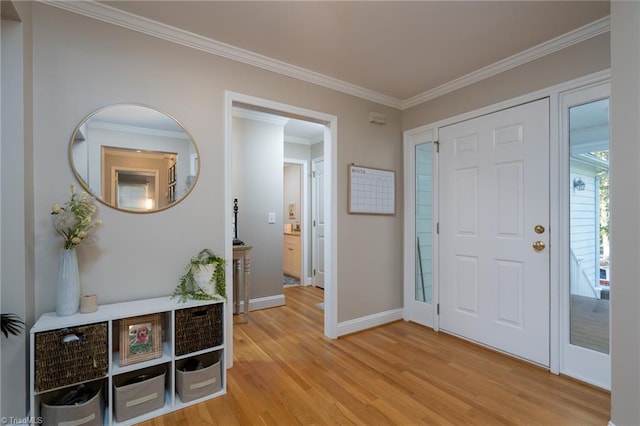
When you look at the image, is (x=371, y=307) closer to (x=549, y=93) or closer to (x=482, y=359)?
(x=482, y=359)

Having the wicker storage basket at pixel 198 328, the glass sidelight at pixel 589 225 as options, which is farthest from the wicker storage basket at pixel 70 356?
the glass sidelight at pixel 589 225

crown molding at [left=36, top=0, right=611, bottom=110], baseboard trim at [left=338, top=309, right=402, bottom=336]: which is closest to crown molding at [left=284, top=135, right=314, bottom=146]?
crown molding at [left=36, top=0, right=611, bottom=110]

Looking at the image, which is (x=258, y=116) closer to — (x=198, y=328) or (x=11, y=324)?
(x=198, y=328)

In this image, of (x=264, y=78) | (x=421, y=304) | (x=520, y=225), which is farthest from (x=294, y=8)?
(x=421, y=304)

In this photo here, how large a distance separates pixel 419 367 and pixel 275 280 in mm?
2168

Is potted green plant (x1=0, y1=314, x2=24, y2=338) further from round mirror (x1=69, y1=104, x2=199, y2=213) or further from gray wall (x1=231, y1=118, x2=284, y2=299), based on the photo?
gray wall (x1=231, y1=118, x2=284, y2=299)

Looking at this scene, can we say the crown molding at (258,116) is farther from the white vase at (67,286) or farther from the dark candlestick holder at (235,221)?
the white vase at (67,286)

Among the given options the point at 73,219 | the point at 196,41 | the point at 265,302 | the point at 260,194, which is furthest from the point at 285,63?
the point at 265,302

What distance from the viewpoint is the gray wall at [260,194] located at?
387 centimetres

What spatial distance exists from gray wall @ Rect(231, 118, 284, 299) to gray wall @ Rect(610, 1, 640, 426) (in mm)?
3261

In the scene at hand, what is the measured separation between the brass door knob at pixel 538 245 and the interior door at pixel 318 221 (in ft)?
10.5

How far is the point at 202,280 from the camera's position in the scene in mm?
2094

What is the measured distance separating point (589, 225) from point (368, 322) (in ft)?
6.68

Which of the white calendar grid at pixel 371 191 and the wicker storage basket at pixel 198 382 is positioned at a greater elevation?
the white calendar grid at pixel 371 191
